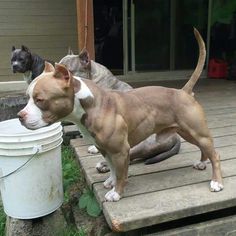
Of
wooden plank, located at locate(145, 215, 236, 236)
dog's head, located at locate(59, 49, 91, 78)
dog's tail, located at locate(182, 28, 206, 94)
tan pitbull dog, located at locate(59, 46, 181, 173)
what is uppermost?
dog's tail, located at locate(182, 28, 206, 94)

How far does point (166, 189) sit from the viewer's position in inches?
99.1

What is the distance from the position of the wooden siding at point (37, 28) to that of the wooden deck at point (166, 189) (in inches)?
135

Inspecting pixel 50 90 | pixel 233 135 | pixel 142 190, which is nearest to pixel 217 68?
pixel 233 135

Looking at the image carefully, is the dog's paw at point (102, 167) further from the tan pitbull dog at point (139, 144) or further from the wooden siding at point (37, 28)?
the wooden siding at point (37, 28)

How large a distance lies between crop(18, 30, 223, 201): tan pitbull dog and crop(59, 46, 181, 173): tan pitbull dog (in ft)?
Answer: 0.75

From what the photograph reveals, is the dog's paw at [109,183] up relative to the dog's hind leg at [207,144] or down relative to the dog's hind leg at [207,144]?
down

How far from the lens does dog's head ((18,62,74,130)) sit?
1.95 metres

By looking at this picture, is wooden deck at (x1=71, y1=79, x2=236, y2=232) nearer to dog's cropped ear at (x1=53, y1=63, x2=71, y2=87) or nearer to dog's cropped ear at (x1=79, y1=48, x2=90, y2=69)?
dog's cropped ear at (x1=53, y1=63, x2=71, y2=87)

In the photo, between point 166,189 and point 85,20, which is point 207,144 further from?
point 85,20

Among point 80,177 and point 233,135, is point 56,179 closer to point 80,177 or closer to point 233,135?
point 80,177

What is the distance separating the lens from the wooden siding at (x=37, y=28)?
6.29 meters

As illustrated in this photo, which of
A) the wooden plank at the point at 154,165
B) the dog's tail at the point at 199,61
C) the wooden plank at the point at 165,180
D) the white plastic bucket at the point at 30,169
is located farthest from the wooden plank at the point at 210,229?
the dog's tail at the point at 199,61

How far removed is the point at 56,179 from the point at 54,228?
0.39m

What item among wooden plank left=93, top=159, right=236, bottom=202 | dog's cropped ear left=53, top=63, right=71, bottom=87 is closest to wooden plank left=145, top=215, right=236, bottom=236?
wooden plank left=93, top=159, right=236, bottom=202
